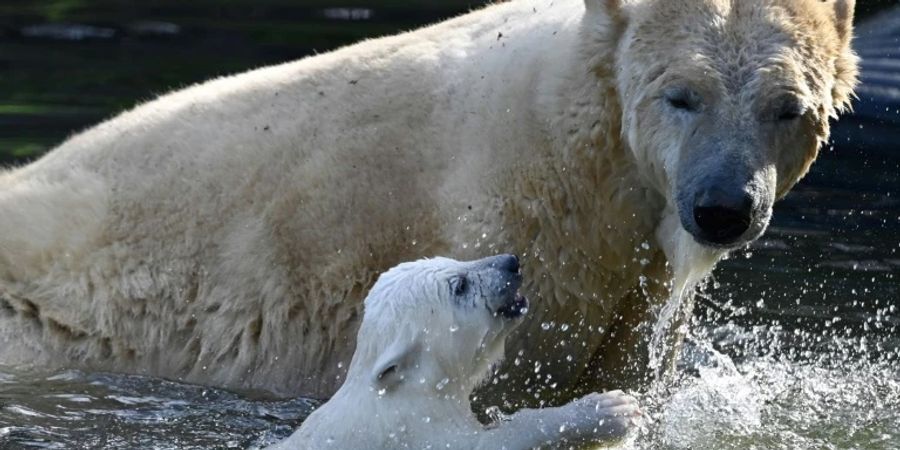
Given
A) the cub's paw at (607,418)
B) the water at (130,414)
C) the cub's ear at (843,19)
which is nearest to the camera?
the cub's paw at (607,418)

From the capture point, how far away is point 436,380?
189 inches

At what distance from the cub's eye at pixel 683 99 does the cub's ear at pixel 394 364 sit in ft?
3.52

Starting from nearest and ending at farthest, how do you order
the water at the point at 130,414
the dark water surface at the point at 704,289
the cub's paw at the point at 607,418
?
the cub's paw at the point at 607,418 → the water at the point at 130,414 → the dark water surface at the point at 704,289

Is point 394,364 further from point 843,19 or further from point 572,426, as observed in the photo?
point 843,19

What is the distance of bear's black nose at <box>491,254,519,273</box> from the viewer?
482 cm


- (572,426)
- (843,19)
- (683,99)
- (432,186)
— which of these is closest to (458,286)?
(572,426)

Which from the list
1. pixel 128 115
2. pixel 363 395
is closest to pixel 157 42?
pixel 128 115

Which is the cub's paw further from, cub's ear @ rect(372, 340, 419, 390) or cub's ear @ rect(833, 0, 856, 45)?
cub's ear @ rect(833, 0, 856, 45)

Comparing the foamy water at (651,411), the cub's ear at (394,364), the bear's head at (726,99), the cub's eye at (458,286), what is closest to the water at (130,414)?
the foamy water at (651,411)

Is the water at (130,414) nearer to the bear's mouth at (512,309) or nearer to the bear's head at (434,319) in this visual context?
the bear's head at (434,319)

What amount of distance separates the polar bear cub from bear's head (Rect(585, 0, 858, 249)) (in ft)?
1.93

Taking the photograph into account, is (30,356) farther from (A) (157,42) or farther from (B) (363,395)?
(A) (157,42)

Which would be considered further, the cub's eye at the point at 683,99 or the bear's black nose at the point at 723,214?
the cub's eye at the point at 683,99

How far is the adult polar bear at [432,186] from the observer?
4.82 m
